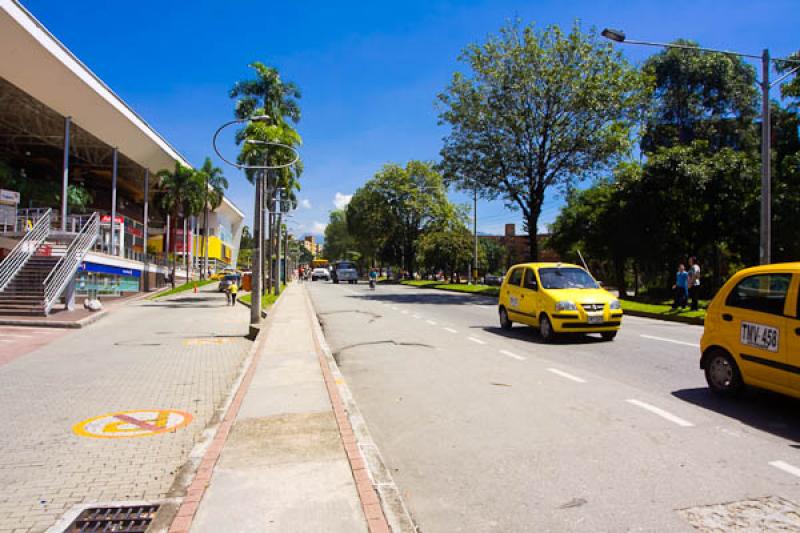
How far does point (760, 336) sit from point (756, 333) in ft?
0.22

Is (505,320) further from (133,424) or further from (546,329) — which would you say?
(133,424)

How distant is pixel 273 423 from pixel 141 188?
209 ft

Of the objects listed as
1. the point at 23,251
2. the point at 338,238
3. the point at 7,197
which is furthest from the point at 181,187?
the point at 338,238

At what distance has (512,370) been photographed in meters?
9.19

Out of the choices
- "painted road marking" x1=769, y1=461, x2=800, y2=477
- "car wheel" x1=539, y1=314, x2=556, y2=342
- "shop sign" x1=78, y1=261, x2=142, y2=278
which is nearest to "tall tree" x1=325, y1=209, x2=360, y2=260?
"shop sign" x1=78, y1=261, x2=142, y2=278

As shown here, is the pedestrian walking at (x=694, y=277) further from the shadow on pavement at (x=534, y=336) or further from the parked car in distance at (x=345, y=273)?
the parked car in distance at (x=345, y=273)

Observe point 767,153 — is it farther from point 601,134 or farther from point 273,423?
point 273,423

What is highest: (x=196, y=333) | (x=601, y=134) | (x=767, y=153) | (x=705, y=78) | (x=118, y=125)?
(x=705, y=78)

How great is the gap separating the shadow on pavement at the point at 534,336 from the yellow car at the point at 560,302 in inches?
10.4

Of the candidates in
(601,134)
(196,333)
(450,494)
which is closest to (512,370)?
(450,494)

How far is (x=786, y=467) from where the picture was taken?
15.2 ft

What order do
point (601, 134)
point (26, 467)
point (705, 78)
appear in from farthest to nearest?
point (705, 78), point (601, 134), point (26, 467)

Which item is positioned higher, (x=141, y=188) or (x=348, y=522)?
(x=141, y=188)

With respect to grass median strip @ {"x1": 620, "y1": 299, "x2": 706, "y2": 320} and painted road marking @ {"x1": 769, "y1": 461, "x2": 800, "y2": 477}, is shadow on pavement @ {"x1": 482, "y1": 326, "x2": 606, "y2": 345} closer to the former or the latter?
grass median strip @ {"x1": 620, "y1": 299, "x2": 706, "y2": 320}
